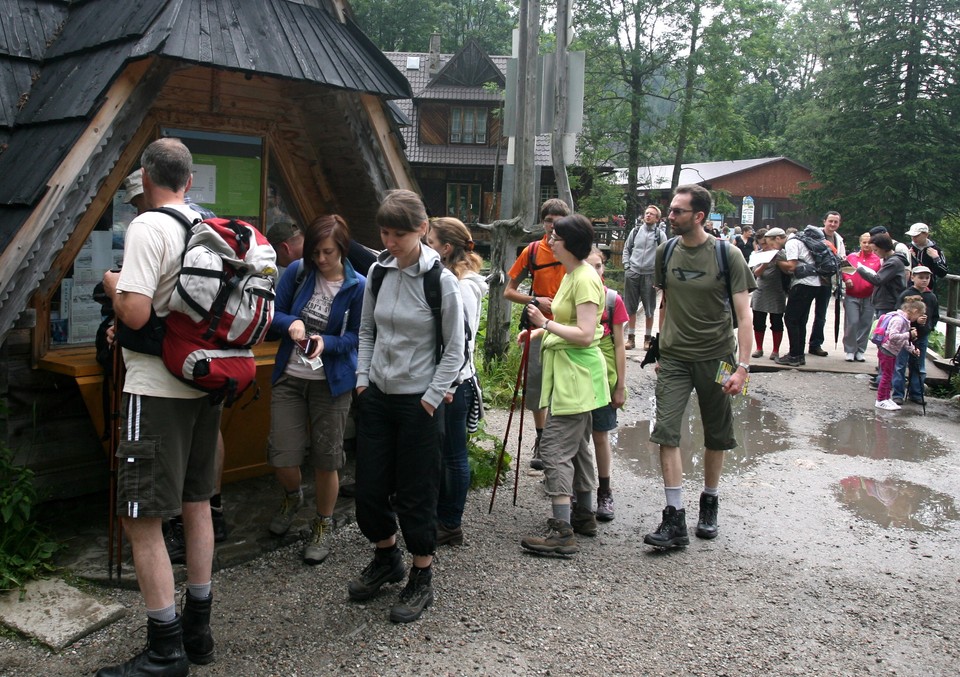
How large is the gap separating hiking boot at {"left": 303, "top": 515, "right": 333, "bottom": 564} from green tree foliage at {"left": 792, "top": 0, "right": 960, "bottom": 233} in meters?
34.5

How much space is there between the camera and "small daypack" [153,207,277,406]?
10.8ft

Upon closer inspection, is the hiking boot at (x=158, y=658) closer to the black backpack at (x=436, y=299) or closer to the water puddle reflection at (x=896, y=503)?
the black backpack at (x=436, y=299)

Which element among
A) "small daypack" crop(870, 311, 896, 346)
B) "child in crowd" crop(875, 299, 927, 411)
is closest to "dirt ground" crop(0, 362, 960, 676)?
"child in crowd" crop(875, 299, 927, 411)

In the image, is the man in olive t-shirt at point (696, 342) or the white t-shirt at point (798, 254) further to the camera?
the white t-shirt at point (798, 254)

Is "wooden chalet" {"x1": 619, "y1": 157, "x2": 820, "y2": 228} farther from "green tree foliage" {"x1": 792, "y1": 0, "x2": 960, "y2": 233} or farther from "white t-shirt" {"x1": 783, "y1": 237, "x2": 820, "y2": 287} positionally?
"white t-shirt" {"x1": 783, "y1": 237, "x2": 820, "y2": 287}

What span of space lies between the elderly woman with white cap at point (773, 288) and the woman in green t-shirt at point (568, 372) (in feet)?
22.9

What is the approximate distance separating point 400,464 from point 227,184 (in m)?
2.78

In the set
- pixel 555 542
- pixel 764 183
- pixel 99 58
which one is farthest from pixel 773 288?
pixel 764 183

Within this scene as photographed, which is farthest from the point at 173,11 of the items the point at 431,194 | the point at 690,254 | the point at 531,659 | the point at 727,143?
the point at 431,194

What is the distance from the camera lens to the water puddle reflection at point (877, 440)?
298 inches

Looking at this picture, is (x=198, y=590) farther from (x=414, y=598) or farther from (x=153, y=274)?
(x=153, y=274)

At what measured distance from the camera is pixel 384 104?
5445mm

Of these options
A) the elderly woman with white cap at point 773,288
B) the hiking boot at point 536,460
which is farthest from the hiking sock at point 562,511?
the elderly woman with white cap at point 773,288

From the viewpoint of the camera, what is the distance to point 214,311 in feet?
11.0
